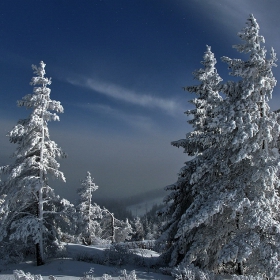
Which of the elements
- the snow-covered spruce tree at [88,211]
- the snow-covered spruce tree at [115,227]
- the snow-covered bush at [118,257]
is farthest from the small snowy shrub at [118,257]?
the snow-covered spruce tree at [115,227]

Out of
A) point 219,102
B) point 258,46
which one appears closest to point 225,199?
point 219,102

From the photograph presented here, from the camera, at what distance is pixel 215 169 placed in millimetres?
12414

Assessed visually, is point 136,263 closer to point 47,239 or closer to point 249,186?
point 47,239

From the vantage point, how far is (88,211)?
122 feet

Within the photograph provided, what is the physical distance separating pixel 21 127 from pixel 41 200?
4.79 m

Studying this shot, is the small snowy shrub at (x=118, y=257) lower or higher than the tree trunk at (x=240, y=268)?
lower

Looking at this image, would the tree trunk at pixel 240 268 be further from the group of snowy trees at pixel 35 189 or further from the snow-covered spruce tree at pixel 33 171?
the snow-covered spruce tree at pixel 33 171

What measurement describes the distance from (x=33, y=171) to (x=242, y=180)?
43.1ft

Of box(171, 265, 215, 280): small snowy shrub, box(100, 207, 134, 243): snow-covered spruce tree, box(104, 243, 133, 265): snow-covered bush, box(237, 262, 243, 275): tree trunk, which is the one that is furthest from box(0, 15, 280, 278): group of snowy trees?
box(100, 207, 134, 243): snow-covered spruce tree

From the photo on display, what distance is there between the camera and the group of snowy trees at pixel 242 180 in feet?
34.2

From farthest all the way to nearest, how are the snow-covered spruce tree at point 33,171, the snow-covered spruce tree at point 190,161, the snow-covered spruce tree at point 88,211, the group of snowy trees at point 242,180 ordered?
the snow-covered spruce tree at point 88,211 → the snow-covered spruce tree at point 33,171 → the snow-covered spruce tree at point 190,161 → the group of snowy trees at point 242,180

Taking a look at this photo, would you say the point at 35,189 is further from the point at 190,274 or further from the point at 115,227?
the point at 115,227

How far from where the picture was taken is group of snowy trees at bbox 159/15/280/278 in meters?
10.4

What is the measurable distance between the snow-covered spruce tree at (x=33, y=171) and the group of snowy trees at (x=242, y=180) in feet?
30.6
